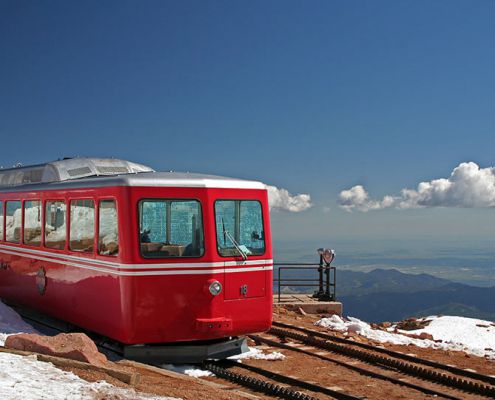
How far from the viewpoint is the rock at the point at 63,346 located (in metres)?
7.96

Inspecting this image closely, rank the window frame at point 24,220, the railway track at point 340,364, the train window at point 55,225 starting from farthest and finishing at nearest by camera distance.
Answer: the window frame at point 24,220 → the train window at point 55,225 → the railway track at point 340,364

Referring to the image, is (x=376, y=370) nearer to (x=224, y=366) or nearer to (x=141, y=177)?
(x=224, y=366)

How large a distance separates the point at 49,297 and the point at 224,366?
397 cm

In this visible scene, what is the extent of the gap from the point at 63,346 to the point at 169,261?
6.98 ft

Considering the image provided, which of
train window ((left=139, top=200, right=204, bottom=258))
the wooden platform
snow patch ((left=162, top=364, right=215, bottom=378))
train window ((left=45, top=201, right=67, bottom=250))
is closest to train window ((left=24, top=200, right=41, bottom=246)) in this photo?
train window ((left=45, top=201, right=67, bottom=250))

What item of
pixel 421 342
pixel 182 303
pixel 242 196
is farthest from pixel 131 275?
pixel 421 342

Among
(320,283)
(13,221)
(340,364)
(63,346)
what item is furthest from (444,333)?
(63,346)

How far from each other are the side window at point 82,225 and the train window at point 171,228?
4.07 feet

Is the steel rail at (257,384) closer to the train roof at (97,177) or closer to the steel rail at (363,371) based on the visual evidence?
the steel rail at (363,371)

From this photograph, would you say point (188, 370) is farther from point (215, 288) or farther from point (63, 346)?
point (63, 346)

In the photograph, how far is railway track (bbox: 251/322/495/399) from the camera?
9.95 meters

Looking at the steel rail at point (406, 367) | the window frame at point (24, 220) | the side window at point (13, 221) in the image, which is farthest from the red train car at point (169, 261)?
the side window at point (13, 221)

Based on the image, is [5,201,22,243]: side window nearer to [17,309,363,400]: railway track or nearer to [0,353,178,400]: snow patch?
[17,309,363,400]: railway track

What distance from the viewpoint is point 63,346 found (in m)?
8.25
